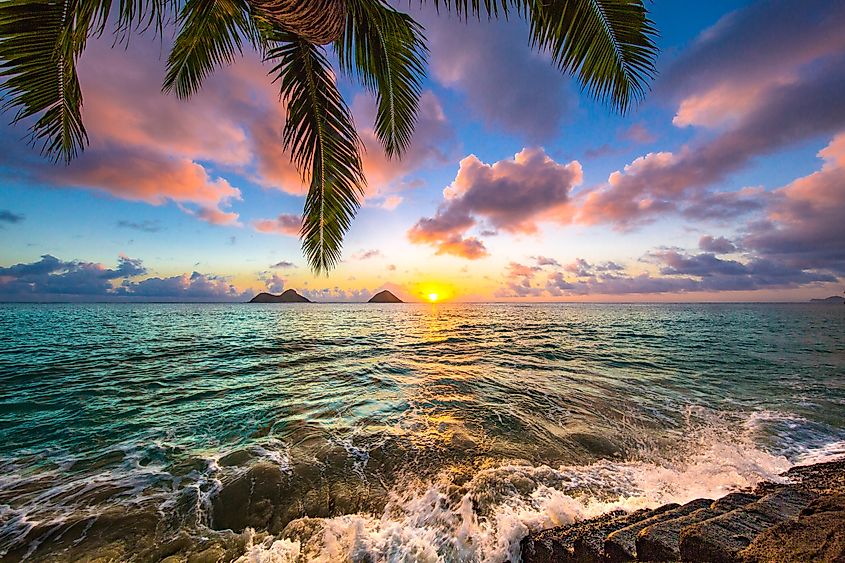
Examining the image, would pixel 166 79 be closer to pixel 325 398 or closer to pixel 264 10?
pixel 264 10

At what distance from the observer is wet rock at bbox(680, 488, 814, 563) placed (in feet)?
7.50

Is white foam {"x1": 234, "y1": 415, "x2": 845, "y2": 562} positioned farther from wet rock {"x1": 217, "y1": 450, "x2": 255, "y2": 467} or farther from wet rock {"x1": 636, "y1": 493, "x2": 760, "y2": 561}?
wet rock {"x1": 217, "y1": 450, "x2": 255, "y2": 467}

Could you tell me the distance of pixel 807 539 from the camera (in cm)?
206

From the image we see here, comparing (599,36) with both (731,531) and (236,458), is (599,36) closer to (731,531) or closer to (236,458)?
(731,531)

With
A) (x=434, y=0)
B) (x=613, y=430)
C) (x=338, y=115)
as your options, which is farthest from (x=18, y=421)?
(x=613, y=430)

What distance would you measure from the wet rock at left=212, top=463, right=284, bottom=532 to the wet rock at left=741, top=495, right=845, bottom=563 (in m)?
4.63

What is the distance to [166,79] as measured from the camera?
474 centimetres

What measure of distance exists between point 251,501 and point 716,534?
5142mm

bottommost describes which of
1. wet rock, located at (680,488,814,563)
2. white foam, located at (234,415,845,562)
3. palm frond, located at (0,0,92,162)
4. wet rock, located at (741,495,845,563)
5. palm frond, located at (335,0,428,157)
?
white foam, located at (234,415,845,562)

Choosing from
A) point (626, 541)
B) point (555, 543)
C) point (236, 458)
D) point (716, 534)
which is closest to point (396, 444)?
point (236, 458)

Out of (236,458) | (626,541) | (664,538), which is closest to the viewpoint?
(664,538)

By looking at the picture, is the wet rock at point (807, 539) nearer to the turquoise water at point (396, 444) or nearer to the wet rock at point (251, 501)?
the turquoise water at point (396, 444)

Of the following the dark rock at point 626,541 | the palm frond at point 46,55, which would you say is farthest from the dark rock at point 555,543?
the palm frond at point 46,55

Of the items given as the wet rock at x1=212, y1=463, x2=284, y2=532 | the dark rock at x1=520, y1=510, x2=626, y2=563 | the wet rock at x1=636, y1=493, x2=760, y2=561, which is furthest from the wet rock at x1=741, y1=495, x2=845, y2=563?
the wet rock at x1=212, y1=463, x2=284, y2=532
